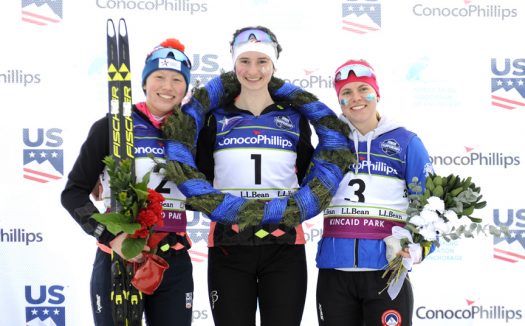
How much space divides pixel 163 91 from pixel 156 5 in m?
1.60

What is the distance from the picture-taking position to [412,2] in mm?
4246

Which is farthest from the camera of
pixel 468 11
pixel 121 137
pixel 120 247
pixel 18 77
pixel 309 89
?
pixel 468 11

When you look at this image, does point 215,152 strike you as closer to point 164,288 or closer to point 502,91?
point 164,288

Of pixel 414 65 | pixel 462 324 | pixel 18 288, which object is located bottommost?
pixel 462 324

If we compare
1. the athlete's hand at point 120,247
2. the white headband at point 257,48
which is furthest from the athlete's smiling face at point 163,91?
the athlete's hand at point 120,247

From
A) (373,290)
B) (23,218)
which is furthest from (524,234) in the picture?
(23,218)

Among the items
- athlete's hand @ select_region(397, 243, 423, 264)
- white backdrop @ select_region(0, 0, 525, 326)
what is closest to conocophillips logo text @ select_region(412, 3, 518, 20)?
white backdrop @ select_region(0, 0, 525, 326)

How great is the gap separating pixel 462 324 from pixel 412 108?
1536 millimetres

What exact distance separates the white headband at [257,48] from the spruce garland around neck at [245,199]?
16 cm

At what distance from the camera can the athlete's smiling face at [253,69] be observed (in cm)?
273

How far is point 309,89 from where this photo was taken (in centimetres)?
417

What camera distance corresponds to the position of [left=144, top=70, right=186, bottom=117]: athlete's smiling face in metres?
2.71

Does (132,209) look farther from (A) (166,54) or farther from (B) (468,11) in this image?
(B) (468,11)

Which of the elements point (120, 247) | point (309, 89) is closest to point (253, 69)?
point (120, 247)
